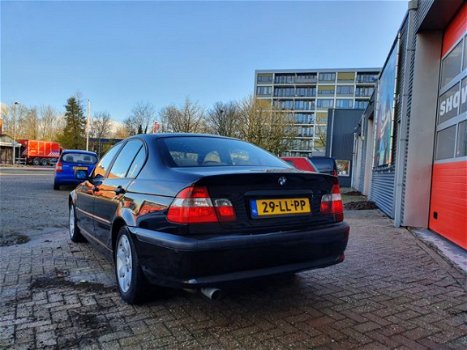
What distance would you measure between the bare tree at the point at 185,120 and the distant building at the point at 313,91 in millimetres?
45317

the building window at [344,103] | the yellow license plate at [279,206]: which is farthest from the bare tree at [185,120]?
the building window at [344,103]

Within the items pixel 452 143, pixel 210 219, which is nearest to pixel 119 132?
pixel 452 143

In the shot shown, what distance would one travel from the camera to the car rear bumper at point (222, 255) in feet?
8.46

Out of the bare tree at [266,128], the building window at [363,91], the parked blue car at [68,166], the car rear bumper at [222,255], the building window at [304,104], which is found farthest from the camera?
the building window at [304,104]

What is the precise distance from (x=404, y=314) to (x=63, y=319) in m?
2.79

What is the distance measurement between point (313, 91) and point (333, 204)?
3600 inches

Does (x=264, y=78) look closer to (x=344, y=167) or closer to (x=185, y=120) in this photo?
(x=185, y=120)

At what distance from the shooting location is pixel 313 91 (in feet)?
297

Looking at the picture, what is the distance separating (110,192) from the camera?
3.85 m

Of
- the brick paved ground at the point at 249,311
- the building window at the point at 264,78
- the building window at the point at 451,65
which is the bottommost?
the brick paved ground at the point at 249,311

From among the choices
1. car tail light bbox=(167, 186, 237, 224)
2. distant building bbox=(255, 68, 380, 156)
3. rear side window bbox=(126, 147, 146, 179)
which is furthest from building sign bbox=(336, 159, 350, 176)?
distant building bbox=(255, 68, 380, 156)

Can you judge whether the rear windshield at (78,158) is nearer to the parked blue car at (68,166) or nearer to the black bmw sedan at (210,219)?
the parked blue car at (68,166)

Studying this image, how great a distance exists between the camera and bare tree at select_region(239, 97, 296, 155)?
39.3 metres

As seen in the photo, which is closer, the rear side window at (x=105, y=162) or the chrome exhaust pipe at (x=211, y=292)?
the chrome exhaust pipe at (x=211, y=292)
